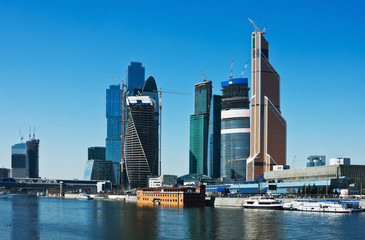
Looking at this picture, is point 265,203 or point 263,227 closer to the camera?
point 263,227

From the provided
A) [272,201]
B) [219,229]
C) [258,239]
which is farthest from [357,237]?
[272,201]

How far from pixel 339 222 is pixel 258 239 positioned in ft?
130

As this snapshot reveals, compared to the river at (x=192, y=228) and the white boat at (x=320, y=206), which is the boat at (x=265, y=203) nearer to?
the white boat at (x=320, y=206)

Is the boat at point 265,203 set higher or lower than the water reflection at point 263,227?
lower

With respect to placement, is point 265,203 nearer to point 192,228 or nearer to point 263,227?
point 263,227

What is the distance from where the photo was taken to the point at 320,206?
567ft

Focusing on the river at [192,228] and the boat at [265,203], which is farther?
the boat at [265,203]

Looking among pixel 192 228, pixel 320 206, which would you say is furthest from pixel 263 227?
pixel 320 206

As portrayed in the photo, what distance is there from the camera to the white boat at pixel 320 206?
167 metres

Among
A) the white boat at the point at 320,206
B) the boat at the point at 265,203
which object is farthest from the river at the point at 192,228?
the boat at the point at 265,203

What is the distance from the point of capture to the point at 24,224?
139250 millimetres

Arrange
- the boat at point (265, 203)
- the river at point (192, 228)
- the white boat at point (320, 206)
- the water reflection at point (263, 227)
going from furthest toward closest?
the boat at point (265, 203) < the white boat at point (320, 206) < the river at point (192, 228) < the water reflection at point (263, 227)

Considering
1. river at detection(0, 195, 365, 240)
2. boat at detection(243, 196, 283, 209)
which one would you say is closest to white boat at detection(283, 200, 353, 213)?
boat at detection(243, 196, 283, 209)

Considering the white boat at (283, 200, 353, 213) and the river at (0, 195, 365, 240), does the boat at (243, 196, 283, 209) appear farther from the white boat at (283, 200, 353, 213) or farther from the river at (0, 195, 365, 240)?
the river at (0, 195, 365, 240)
